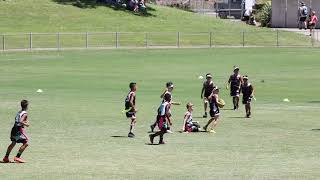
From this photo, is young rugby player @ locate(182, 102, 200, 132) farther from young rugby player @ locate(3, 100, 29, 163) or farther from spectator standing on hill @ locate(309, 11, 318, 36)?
spectator standing on hill @ locate(309, 11, 318, 36)

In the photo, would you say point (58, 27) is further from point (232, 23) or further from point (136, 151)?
point (136, 151)

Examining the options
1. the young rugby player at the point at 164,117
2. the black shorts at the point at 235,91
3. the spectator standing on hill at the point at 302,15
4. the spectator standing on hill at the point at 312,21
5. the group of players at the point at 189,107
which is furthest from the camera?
the spectator standing on hill at the point at 302,15

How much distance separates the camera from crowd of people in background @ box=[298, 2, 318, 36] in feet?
291

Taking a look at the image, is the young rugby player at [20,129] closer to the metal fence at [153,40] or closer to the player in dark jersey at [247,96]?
the player in dark jersey at [247,96]

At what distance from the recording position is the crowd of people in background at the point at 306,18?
88.8m

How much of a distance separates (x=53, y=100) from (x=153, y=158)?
17948 millimetres

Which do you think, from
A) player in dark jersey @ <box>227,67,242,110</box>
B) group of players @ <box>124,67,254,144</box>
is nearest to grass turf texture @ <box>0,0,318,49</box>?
player in dark jersey @ <box>227,67,242,110</box>

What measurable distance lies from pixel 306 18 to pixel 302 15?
49.7 inches

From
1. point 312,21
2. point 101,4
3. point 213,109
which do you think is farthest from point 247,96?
point 101,4

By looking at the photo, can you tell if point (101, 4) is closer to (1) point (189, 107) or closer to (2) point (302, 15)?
(2) point (302, 15)

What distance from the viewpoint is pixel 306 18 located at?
92000mm

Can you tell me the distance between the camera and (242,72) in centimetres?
5894

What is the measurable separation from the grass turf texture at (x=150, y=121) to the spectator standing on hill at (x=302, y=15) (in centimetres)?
2083

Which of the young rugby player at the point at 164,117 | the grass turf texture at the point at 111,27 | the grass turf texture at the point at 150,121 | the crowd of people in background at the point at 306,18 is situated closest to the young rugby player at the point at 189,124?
the grass turf texture at the point at 150,121
